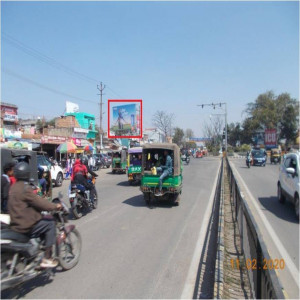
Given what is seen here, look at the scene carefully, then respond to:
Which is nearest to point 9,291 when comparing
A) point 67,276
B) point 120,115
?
point 67,276

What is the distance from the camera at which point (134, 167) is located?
16281mm

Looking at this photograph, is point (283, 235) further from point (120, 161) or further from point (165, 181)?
point (120, 161)

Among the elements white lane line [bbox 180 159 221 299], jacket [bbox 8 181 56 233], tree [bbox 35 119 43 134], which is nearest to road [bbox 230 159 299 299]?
white lane line [bbox 180 159 221 299]

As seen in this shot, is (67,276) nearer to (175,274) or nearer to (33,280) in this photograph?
(33,280)

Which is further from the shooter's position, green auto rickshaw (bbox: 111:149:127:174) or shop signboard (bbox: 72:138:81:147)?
shop signboard (bbox: 72:138:81:147)

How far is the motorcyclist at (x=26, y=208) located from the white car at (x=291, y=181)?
685 centimetres


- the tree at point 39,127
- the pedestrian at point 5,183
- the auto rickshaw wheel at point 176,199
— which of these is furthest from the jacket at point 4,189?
the tree at point 39,127

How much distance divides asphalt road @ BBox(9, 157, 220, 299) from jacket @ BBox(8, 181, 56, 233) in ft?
3.04

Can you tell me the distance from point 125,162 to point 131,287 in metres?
20.3

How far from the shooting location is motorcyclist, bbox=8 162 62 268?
13.4 feet

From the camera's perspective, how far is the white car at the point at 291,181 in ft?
28.0

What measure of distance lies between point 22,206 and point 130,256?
2.29 m

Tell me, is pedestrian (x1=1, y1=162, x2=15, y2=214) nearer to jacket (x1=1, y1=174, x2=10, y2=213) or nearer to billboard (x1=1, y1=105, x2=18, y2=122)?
jacket (x1=1, y1=174, x2=10, y2=213)

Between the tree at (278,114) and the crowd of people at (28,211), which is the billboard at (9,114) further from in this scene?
the tree at (278,114)
